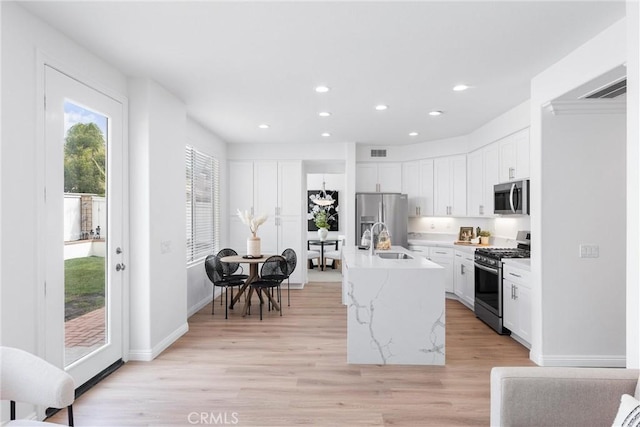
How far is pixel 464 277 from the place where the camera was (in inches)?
227

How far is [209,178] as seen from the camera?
6.21 metres

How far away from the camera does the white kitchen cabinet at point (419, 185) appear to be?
273 inches

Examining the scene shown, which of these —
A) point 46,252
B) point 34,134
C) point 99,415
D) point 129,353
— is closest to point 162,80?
point 34,134

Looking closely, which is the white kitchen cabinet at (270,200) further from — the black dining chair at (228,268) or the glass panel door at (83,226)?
the glass panel door at (83,226)

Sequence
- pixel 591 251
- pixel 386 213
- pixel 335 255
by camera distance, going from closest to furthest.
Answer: pixel 591 251
pixel 386 213
pixel 335 255

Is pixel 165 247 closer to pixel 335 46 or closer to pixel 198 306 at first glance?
pixel 198 306

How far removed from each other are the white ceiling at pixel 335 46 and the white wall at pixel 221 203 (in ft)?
3.32

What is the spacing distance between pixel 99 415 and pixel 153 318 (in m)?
1.16

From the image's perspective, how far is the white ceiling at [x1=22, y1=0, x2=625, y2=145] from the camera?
7.97 ft

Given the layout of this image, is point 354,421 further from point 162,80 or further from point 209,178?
point 209,178

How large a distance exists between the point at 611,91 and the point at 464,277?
325 centimetres

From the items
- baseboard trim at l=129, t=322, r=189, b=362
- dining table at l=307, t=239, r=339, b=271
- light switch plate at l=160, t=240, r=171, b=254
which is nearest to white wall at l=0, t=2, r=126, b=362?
baseboard trim at l=129, t=322, r=189, b=362

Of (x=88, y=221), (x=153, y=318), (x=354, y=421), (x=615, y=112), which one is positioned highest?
(x=615, y=112)

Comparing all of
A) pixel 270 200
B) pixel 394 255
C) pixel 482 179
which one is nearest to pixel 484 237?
pixel 482 179
